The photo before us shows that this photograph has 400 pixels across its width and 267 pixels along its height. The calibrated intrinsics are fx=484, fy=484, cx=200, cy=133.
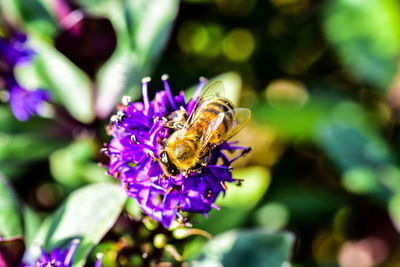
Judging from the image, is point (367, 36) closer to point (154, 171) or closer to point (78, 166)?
point (78, 166)

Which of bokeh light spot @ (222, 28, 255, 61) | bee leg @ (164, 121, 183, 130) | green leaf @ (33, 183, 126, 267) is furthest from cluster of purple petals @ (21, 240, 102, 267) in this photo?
bokeh light spot @ (222, 28, 255, 61)

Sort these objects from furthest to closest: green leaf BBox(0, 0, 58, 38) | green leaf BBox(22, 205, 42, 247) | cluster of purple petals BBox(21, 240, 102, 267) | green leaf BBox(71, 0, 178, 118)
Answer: green leaf BBox(0, 0, 58, 38), green leaf BBox(71, 0, 178, 118), green leaf BBox(22, 205, 42, 247), cluster of purple petals BBox(21, 240, 102, 267)

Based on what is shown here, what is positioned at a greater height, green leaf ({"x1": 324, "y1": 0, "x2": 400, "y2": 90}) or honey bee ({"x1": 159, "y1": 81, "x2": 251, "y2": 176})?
honey bee ({"x1": 159, "y1": 81, "x2": 251, "y2": 176})

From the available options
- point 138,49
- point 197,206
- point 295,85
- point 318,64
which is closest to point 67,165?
point 138,49

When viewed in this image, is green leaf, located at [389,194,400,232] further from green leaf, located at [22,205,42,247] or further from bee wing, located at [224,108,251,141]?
green leaf, located at [22,205,42,247]

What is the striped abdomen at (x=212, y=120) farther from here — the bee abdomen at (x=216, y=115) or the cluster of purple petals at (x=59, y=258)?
the cluster of purple petals at (x=59, y=258)

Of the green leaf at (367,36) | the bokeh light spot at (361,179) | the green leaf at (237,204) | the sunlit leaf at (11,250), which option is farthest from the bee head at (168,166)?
the green leaf at (367,36)

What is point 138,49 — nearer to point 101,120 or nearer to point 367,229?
point 101,120
